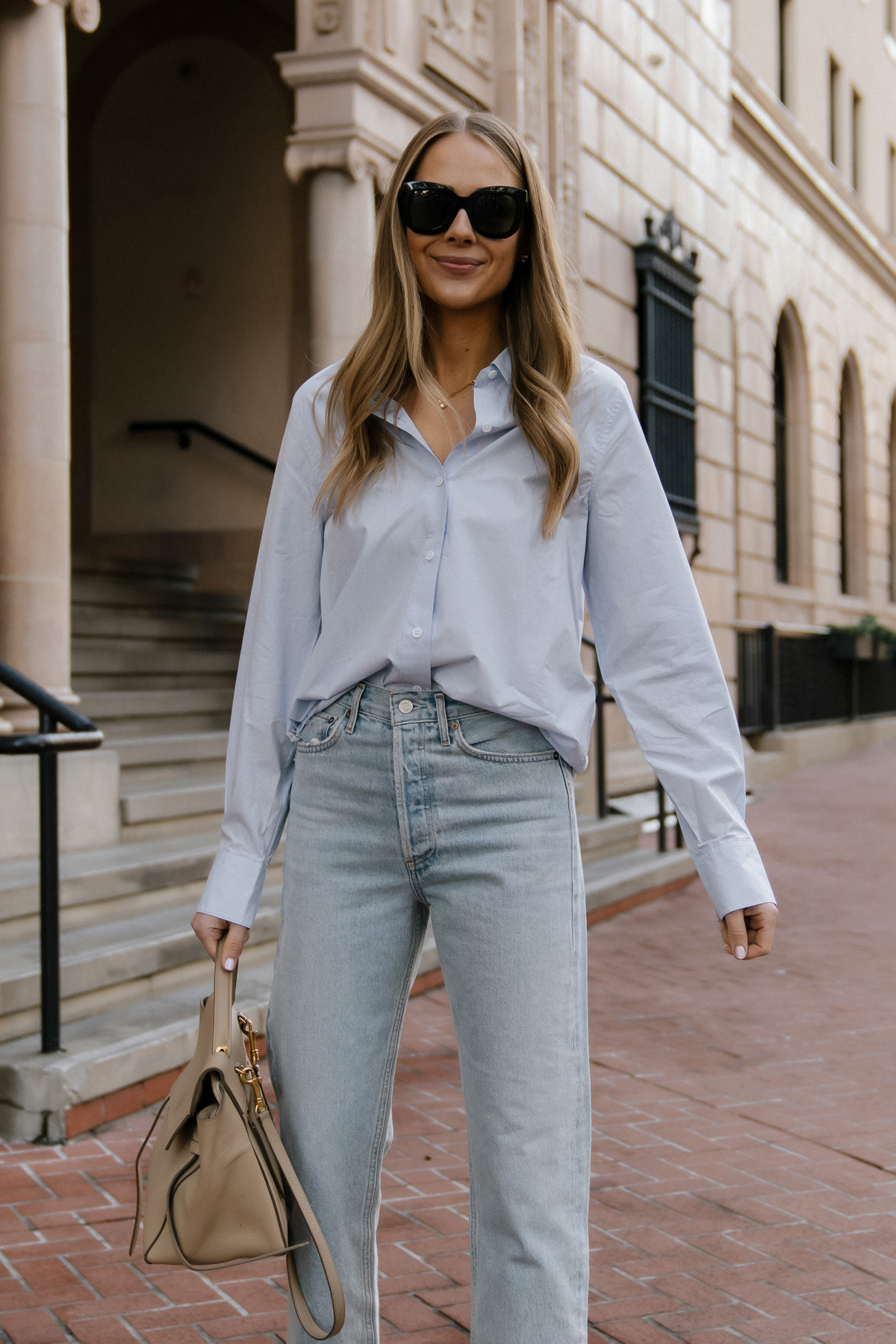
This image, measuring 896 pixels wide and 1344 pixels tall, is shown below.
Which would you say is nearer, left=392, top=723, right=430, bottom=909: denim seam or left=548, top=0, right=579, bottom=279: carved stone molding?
left=392, top=723, right=430, bottom=909: denim seam

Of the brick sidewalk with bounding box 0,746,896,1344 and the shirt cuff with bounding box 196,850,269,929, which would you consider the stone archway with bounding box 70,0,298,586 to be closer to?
the brick sidewalk with bounding box 0,746,896,1344

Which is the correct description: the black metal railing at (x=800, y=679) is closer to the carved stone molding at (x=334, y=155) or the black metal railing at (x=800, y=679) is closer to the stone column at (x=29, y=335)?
the carved stone molding at (x=334, y=155)

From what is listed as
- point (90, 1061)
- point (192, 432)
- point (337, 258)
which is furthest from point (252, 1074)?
point (192, 432)

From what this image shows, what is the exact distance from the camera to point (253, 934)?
5379 mm

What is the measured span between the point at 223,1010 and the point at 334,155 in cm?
674

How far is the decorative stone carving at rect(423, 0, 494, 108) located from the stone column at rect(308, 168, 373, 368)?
4.22 ft

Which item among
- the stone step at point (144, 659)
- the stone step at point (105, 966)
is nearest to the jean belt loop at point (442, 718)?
the stone step at point (105, 966)

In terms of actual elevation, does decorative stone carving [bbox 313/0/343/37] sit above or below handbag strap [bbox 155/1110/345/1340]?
above

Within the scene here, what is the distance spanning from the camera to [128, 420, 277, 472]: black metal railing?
10.6 metres

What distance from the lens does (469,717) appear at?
6.32ft

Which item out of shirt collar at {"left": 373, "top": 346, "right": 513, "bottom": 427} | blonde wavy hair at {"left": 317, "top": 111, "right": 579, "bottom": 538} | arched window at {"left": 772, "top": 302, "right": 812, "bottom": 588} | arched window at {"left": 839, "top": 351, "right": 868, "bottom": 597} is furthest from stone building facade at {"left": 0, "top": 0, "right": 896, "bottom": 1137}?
arched window at {"left": 839, "top": 351, "right": 868, "bottom": 597}

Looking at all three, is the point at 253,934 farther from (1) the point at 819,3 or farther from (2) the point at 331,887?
(1) the point at 819,3

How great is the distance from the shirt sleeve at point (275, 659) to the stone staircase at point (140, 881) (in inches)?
81.7

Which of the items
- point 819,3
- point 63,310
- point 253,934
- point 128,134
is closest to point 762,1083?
point 253,934
